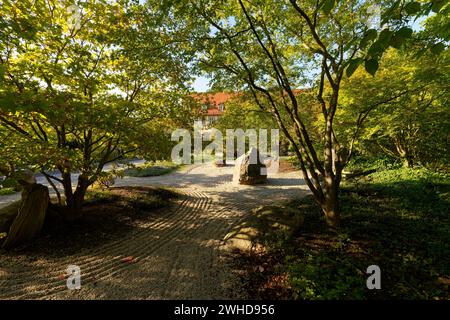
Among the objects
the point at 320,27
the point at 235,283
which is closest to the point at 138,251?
the point at 235,283

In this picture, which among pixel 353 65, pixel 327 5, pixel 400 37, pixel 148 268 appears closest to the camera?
pixel 400 37

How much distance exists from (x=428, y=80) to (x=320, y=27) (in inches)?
114

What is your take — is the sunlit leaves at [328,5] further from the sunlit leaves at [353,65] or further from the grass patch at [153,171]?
the grass patch at [153,171]

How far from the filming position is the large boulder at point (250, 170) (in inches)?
540

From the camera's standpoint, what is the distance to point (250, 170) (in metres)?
13.7

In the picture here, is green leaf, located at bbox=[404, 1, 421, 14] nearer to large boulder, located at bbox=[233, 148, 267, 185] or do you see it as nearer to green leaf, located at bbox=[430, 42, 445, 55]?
green leaf, located at bbox=[430, 42, 445, 55]

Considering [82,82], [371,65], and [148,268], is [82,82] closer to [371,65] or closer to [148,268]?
[148,268]

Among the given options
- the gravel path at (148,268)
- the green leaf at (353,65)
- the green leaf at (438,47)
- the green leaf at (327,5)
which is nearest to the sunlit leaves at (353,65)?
the green leaf at (353,65)

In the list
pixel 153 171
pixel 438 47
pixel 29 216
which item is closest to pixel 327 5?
pixel 438 47

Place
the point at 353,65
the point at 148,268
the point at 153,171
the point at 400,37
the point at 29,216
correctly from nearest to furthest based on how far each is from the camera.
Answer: the point at 400,37, the point at 353,65, the point at 148,268, the point at 29,216, the point at 153,171

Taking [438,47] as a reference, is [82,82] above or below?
above

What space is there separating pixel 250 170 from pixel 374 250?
353 inches

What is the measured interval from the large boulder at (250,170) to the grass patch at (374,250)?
5.21 metres
